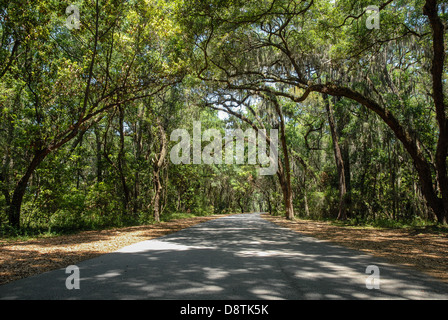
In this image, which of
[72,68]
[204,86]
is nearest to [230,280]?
[72,68]

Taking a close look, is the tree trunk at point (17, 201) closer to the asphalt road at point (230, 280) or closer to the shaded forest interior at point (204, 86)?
the shaded forest interior at point (204, 86)

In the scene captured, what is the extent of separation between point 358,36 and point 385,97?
4724 mm

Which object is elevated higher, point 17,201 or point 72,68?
point 72,68

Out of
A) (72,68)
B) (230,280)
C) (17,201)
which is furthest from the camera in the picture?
(72,68)

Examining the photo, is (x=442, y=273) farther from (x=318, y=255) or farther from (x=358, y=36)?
(x=358, y=36)

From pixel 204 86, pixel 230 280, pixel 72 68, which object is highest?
pixel 204 86

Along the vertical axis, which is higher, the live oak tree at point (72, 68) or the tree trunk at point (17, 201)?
the live oak tree at point (72, 68)

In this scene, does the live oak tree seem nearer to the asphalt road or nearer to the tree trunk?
the tree trunk

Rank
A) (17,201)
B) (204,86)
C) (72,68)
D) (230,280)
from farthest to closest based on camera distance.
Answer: (204,86) < (72,68) < (17,201) < (230,280)

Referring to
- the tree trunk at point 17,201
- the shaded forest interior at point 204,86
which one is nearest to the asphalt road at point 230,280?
the tree trunk at point 17,201

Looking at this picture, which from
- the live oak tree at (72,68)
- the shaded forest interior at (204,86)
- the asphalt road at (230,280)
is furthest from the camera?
the shaded forest interior at (204,86)

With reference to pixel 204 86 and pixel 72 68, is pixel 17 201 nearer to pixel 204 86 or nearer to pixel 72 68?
pixel 72 68

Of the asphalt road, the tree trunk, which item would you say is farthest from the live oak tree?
the asphalt road
